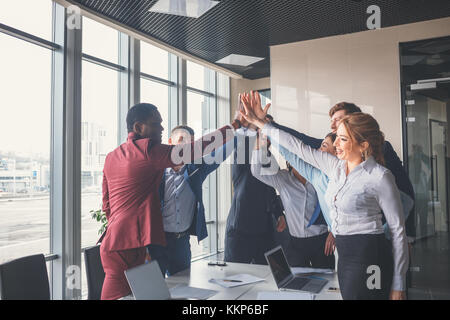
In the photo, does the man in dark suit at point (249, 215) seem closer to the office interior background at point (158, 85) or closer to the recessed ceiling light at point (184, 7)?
the recessed ceiling light at point (184, 7)

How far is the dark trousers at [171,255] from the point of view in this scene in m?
2.67

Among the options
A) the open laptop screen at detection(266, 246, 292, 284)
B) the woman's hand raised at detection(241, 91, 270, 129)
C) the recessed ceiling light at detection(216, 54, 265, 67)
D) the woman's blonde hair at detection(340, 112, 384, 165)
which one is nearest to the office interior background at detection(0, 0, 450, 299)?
the recessed ceiling light at detection(216, 54, 265, 67)

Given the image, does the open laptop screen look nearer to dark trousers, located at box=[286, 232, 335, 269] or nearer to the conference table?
the conference table

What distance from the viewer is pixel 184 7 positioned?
401cm

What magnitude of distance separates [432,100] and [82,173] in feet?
13.3

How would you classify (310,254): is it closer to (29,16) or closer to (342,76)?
(342,76)

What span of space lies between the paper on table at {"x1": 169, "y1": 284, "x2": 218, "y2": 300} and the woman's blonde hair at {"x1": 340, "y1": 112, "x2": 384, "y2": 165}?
1045 millimetres

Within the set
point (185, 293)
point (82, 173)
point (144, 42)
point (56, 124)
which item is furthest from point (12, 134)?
point (185, 293)

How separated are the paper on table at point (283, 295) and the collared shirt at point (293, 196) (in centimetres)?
96

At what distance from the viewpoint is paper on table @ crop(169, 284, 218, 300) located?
1913mm

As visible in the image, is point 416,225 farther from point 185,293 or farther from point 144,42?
point 144,42

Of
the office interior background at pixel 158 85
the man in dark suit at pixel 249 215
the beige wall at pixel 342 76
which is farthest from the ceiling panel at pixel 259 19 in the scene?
the man in dark suit at pixel 249 215

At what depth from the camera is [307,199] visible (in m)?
3.04
